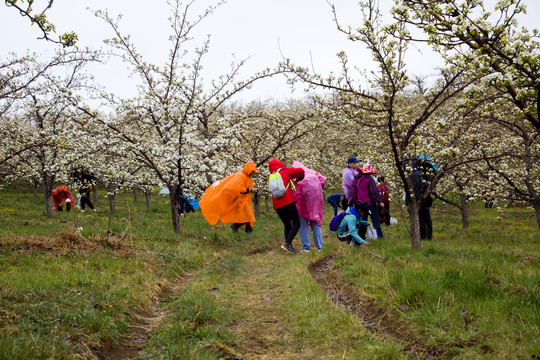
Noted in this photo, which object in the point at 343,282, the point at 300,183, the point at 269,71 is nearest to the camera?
the point at 343,282

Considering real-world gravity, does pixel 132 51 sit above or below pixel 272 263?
above

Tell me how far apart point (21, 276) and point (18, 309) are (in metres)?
1.77

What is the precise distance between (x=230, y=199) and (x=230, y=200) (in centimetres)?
3

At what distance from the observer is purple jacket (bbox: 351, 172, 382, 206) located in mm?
11586

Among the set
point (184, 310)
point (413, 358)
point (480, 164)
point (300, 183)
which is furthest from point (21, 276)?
point (480, 164)

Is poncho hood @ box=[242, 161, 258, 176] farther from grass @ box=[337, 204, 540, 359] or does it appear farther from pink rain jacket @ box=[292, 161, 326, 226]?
grass @ box=[337, 204, 540, 359]

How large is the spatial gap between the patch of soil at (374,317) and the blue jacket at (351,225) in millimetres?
2432

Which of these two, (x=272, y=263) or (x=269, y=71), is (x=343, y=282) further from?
(x=269, y=71)

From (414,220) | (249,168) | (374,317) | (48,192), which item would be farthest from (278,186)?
(48,192)

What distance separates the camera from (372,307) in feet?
18.4

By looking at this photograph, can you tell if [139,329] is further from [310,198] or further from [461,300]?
[310,198]

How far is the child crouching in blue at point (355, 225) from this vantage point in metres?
10.6

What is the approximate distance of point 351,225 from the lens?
10.6 metres

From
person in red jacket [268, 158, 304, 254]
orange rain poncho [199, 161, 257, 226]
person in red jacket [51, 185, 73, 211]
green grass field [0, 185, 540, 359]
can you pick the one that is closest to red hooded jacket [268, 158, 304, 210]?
person in red jacket [268, 158, 304, 254]
